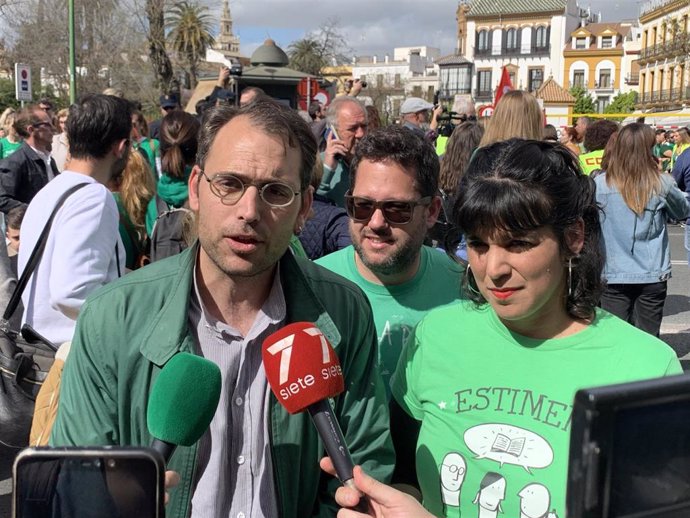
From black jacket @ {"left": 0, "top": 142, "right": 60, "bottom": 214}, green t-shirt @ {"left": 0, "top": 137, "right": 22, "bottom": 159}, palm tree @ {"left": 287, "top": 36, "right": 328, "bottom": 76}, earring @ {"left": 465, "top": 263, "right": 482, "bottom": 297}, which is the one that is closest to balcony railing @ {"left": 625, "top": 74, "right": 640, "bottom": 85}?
palm tree @ {"left": 287, "top": 36, "right": 328, "bottom": 76}

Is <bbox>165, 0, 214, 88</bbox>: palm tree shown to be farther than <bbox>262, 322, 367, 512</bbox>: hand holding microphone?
Yes

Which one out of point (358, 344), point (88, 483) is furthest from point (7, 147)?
point (88, 483)

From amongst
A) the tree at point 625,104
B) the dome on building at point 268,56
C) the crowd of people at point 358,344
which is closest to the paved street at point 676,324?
the crowd of people at point 358,344

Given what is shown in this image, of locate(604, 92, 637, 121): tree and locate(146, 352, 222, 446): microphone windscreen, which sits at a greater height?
locate(604, 92, 637, 121): tree

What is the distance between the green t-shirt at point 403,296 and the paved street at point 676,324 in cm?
271

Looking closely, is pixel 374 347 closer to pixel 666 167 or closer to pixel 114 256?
pixel 114 256

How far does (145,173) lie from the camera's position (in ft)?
17.3

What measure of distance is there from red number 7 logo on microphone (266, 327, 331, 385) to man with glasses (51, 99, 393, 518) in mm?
238

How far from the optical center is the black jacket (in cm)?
700

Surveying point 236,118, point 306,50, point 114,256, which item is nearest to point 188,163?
point 114,256

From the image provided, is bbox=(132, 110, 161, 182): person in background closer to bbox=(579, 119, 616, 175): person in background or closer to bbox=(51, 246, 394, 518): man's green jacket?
bbox=(579, 119, 616, 175): person in background

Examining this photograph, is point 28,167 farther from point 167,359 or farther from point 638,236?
point 167,359

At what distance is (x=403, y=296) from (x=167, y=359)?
3.82 ft

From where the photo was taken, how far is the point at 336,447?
1511 mm
